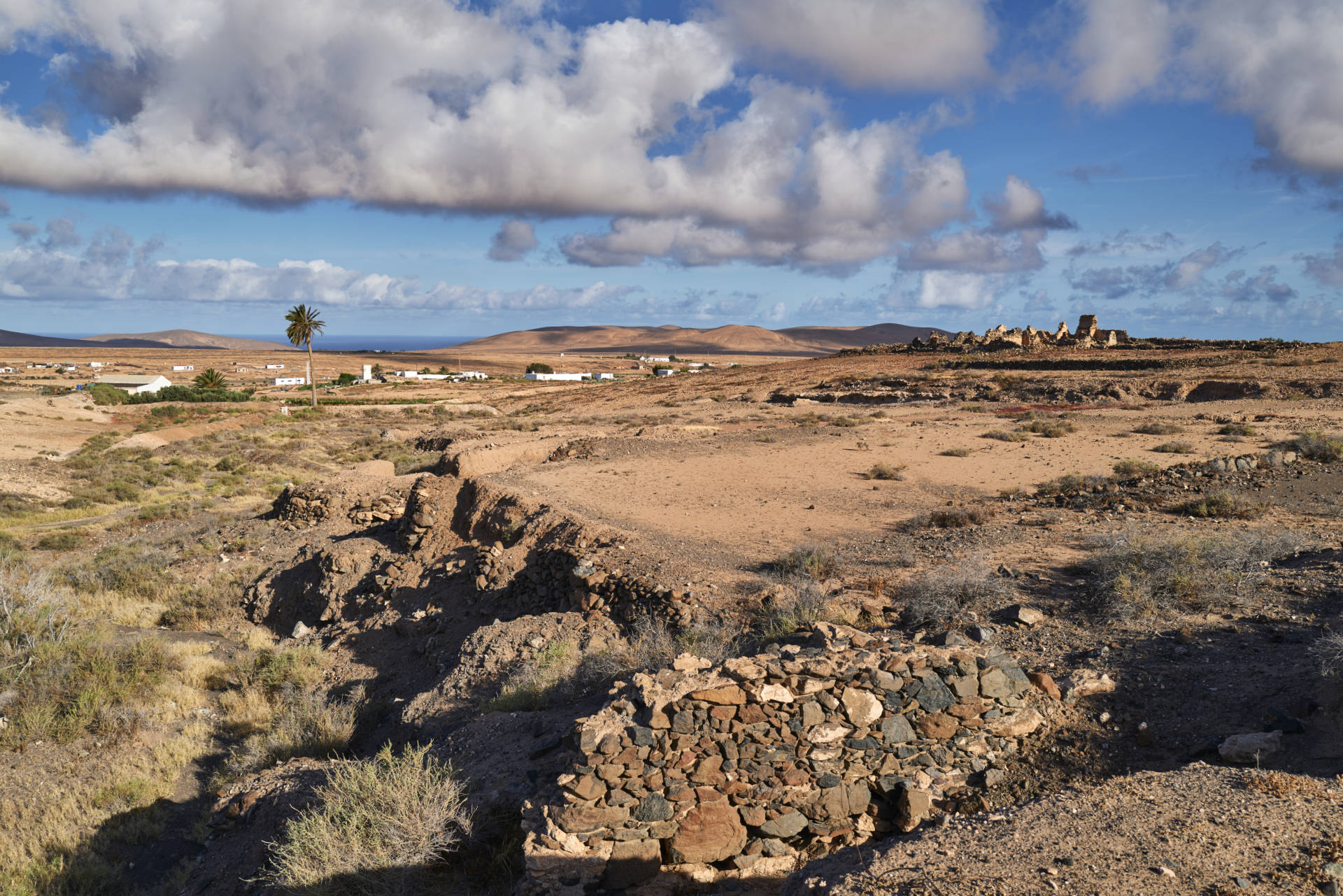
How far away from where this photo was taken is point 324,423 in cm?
3716

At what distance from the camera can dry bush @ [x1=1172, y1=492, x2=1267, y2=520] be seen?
11.4m

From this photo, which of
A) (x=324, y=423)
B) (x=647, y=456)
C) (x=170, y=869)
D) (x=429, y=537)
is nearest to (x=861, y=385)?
(x=647, y=456)

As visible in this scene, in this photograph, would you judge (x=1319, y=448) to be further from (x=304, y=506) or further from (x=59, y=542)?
(x=59, y=542)

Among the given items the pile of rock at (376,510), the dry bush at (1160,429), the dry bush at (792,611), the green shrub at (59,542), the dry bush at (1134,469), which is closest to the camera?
the dry bush at (792,611)

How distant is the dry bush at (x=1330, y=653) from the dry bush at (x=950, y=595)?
2634 mm

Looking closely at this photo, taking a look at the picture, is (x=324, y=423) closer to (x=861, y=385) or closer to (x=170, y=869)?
(x=861, y=385)

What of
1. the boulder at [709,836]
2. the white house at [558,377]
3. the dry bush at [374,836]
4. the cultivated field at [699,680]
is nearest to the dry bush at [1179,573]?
the cultivated field at [699,680]

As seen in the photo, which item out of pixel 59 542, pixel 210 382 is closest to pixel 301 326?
pixel 210 382

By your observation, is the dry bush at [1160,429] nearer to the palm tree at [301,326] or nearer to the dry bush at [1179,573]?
the dry bush at [1179,573]

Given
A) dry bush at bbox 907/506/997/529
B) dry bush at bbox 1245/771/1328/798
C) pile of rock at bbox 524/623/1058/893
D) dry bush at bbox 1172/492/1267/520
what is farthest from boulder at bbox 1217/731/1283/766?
dry bush at bbox 1172/492/1267/520

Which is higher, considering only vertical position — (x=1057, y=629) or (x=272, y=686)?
(x=1057, y=629)

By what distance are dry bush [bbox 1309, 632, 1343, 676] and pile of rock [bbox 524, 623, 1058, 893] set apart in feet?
7.03

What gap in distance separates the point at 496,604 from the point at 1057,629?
285 inches

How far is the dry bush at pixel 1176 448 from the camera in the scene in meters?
17.7
